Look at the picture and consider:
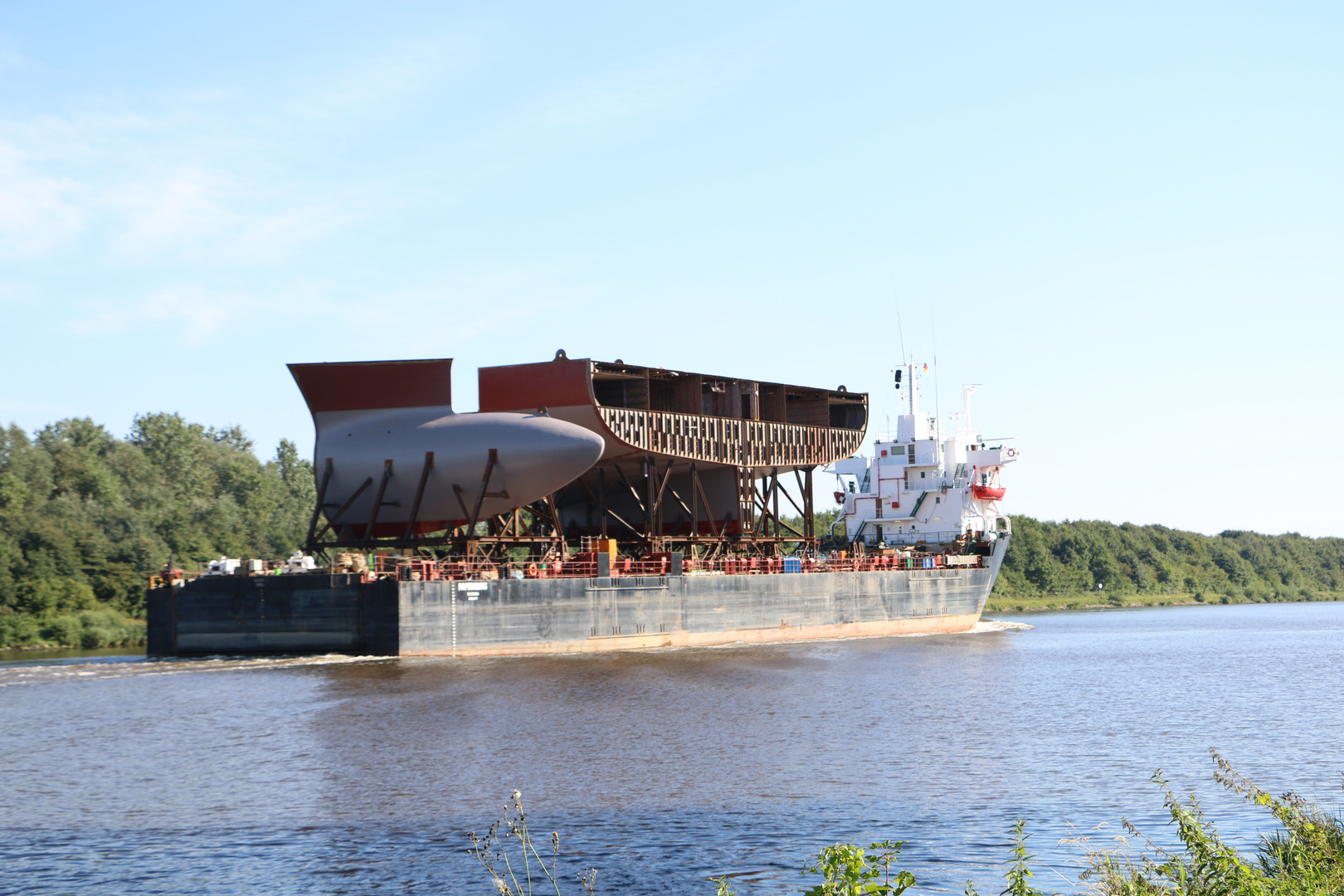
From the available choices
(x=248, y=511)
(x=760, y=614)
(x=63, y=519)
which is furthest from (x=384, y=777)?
(x=248, y=511)

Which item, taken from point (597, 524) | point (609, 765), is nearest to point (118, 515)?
point (597, 524)

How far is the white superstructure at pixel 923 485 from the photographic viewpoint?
68312 mm

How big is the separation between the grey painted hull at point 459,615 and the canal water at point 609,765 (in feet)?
4.92

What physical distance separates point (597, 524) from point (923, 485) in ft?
62.8

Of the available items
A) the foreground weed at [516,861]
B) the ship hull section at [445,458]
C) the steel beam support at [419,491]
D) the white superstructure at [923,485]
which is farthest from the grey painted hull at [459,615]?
the foreground weed at [516,861]

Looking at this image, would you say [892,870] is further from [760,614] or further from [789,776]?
[760,614]

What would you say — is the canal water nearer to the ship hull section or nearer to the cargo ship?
the cargo ship

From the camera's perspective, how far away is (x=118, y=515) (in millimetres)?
77062

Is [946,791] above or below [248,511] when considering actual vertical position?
below

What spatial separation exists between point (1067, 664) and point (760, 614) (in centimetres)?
1493

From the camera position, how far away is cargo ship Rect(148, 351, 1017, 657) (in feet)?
141

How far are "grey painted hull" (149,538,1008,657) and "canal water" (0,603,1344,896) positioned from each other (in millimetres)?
1500

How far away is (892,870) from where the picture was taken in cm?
1446

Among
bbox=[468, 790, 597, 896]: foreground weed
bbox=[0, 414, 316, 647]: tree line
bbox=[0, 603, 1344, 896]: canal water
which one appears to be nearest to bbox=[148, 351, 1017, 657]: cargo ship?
bbox=[0, 603, 1344, 896]: canal water
